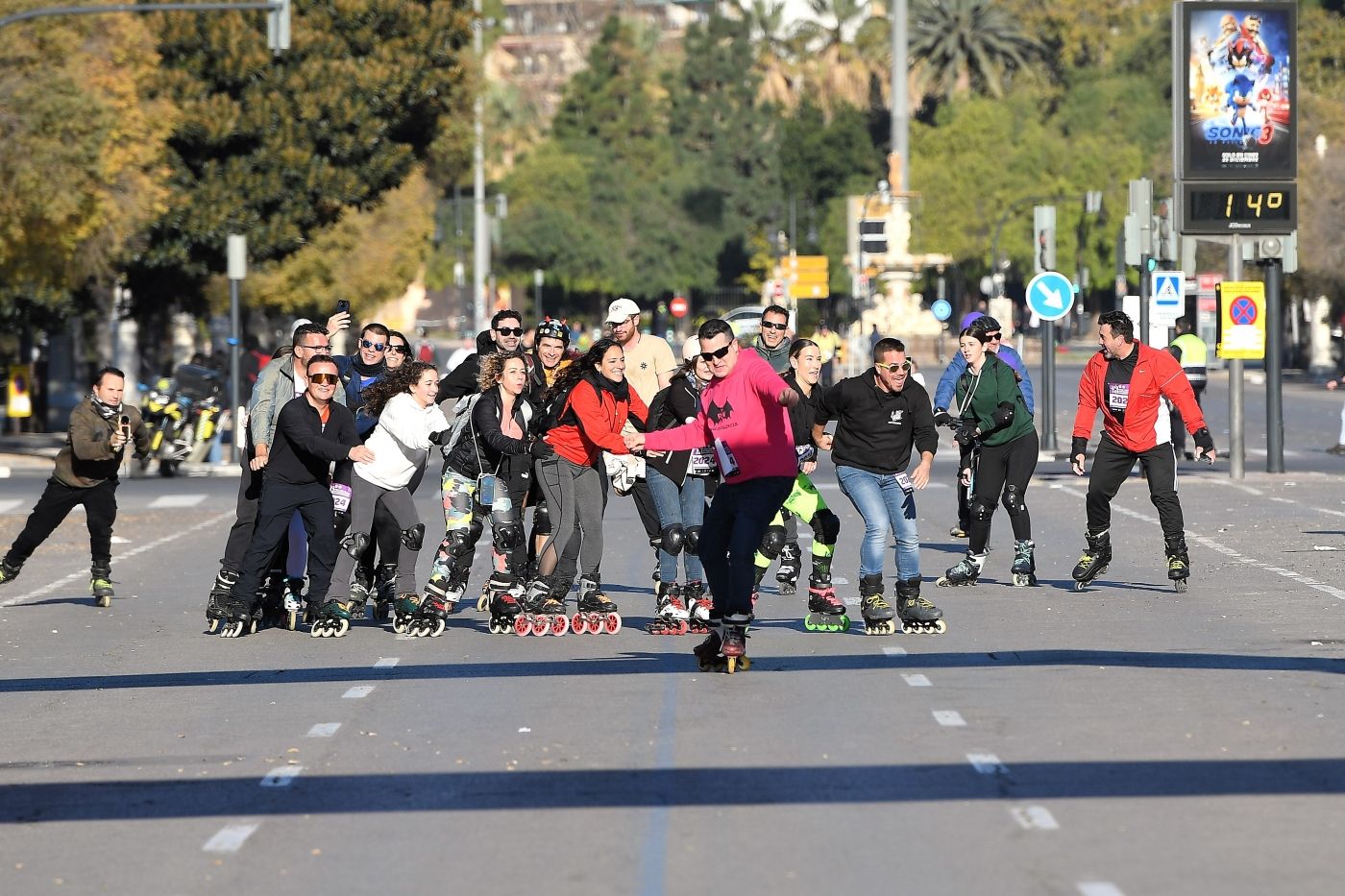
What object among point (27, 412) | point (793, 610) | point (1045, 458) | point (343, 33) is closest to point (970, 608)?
point (793, 610)

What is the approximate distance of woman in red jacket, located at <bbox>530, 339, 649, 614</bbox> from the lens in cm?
1345

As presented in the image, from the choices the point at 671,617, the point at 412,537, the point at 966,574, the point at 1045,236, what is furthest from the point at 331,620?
the point at 1045,236

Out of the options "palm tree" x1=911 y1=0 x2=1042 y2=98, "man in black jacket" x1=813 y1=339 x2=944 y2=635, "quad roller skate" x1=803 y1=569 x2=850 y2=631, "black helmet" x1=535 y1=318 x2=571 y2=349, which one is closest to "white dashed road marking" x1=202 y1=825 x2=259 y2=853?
"man in black jacket" x1=813 y1=339 x2=944 y2=635

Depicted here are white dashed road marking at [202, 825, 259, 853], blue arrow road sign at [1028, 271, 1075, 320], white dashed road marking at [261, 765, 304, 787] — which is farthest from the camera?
blue arrow road sign at [1028, 271, 1075, 320]

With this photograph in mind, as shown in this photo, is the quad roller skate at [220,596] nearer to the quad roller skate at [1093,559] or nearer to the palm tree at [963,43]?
the quad roller skate at [1093,559]

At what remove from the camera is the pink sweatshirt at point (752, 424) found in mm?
12148

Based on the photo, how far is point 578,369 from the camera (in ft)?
44.1

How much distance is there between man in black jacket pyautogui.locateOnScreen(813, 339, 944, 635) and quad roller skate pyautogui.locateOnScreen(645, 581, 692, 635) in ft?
3.47

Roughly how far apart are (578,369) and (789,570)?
3.54 m

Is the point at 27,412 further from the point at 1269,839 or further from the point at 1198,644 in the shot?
the point at 1269,839

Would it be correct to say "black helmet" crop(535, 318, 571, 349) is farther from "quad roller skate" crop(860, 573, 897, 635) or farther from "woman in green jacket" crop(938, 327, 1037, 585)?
"woman in green jacket" crop(938, 327, 1037, 585)

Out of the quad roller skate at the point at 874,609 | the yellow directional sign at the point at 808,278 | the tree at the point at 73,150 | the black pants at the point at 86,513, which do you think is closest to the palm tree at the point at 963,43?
the yellow directional sign at the point at 808,278

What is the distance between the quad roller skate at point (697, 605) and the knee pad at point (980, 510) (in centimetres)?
257

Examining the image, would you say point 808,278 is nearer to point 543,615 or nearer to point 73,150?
point 73,150
